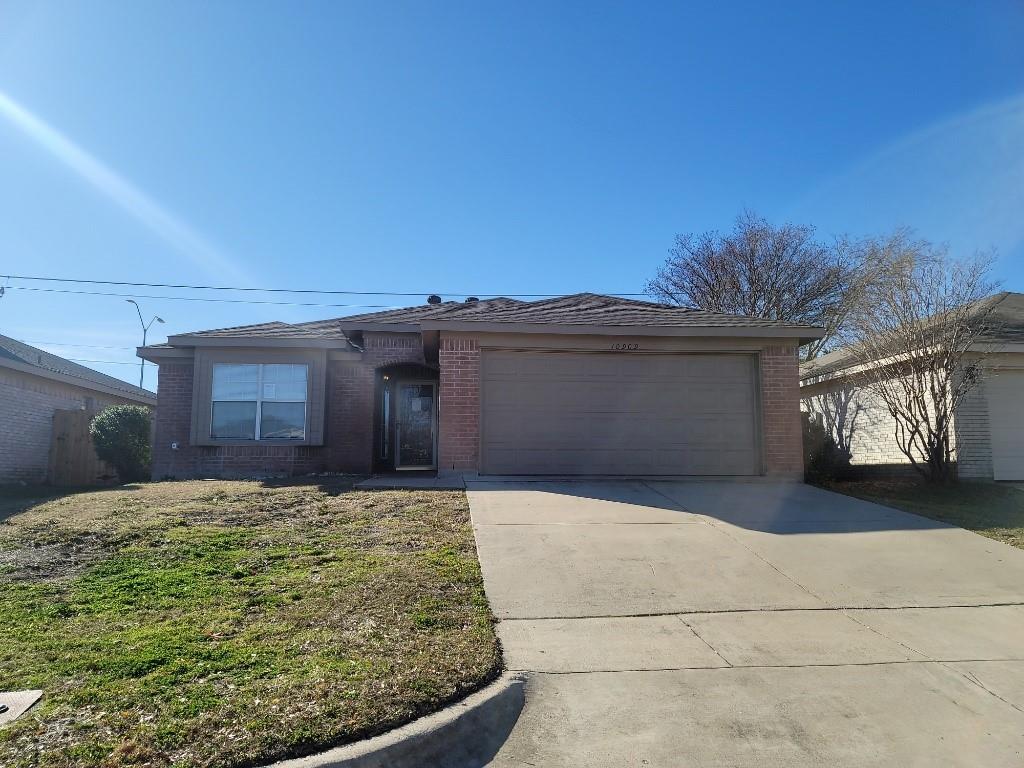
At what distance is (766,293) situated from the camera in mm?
26891

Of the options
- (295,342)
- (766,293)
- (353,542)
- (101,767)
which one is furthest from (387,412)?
(766,293)

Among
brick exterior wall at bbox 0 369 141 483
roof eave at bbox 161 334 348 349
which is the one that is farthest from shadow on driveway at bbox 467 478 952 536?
brick exterior wall at bbox 0 369 141 483

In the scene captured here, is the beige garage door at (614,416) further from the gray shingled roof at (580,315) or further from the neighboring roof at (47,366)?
the neighboring roof at (47,366)

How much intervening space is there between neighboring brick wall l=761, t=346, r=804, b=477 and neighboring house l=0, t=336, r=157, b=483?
570 inches

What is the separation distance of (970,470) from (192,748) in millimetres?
12612

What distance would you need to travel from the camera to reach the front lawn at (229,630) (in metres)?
3.47

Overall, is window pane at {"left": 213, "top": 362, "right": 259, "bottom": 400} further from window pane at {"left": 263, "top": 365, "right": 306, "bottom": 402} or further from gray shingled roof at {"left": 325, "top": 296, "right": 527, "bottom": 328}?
gray shingled roof at {"left": 325, "top": 296, "right": 527, "bottom": 328}

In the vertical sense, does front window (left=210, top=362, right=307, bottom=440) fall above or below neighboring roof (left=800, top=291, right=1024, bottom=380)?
below

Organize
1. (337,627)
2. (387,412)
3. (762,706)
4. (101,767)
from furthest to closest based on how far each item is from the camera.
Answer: (387,412), (337,627), (762,706), (101,767)

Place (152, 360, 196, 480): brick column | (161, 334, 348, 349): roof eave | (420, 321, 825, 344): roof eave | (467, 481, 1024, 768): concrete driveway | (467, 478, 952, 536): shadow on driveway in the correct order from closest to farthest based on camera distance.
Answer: (467, 481, 1024, 768): concrete driveway
(467, 478, 952, 536): shadow on driveway
(420, 321, 825, 344): roof eave
(161, 334, 348, 349): roof eave
(152, 360, 196, 480): brick column

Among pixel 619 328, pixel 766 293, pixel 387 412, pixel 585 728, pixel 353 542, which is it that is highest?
pixel 766 293

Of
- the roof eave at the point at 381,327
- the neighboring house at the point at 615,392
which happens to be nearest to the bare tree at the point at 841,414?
the neighboring house at the point at 615,392

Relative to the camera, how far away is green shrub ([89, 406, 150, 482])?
15.1 metres

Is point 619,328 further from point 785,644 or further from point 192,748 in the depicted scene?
point 192,748
